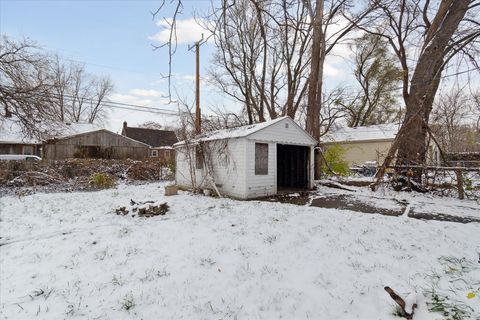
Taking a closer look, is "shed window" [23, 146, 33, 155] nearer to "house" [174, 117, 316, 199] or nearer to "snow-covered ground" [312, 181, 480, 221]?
"house" [174, 117, 316, 199]

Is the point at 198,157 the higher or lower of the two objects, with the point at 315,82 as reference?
lower

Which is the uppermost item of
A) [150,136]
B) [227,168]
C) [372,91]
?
[372,91]

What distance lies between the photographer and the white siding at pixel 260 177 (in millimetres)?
8828

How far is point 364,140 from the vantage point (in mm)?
20828

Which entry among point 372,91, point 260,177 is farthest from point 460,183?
point 372,91

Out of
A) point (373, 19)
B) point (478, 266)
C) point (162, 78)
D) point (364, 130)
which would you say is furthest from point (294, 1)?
point (364, 130)

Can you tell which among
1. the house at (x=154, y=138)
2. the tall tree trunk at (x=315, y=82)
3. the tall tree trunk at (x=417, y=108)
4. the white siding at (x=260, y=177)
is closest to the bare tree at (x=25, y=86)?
the white siding at (x=260, y=177)

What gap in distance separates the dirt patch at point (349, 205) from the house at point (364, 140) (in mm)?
11621

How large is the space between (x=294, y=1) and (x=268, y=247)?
3.64 m

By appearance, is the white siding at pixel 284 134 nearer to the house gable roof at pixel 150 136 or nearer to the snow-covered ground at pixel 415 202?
the snow-covered ground at pixel 415 202

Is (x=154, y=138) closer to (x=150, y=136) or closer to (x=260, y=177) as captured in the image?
(x=150, y=136)

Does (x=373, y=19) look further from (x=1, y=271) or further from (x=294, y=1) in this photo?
(x=1, y=271)

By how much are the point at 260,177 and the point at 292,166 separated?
3.32 meters

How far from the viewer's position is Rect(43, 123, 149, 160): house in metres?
18.5
